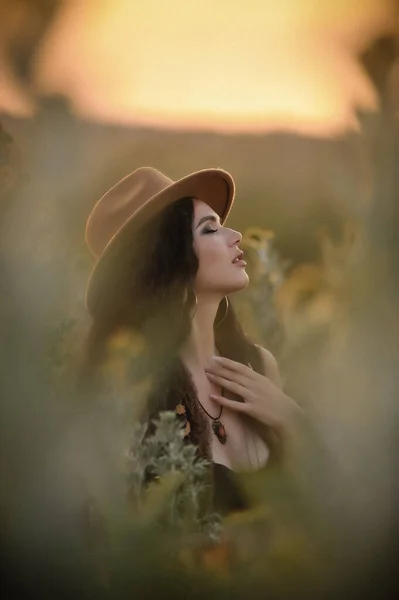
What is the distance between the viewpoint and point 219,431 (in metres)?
2.01

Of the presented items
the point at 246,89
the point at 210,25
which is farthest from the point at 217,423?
the point at 210,25

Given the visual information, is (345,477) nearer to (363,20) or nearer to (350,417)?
(350,417)

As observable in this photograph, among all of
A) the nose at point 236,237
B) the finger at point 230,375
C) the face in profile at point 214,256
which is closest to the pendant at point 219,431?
the finger at point 230,375

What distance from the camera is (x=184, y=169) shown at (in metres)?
2.07

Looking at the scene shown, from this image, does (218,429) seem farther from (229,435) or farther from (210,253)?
(210,253)

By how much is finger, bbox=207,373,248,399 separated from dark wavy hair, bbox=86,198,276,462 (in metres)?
0.07

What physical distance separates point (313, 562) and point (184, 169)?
0.99 m

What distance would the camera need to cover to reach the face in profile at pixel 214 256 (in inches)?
80.3

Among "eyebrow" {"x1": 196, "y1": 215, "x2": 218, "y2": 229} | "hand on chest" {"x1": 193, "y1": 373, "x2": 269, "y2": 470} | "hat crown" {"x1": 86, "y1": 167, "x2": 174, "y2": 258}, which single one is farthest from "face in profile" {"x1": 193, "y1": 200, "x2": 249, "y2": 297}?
"hand on chest" {"x1": 193, "y1": 373, "x2": 269, "y2": 470}

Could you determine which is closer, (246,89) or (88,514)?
(88,514)

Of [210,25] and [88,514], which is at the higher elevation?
[210,25]

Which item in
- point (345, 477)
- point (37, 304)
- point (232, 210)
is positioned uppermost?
point (232, 210)

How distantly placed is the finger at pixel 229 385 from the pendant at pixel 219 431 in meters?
0.08

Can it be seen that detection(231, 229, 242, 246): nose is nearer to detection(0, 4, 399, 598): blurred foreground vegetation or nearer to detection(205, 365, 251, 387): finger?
detection(0, 4, 399, 598): blurred foreground vegetation
